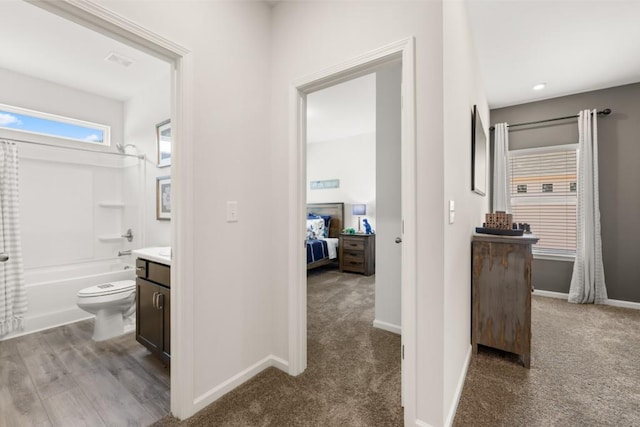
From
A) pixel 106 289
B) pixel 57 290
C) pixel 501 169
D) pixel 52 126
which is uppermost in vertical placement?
pixel 52 126

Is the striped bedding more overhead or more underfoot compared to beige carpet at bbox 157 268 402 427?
more overhead

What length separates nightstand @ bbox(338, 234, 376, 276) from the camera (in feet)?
15.8

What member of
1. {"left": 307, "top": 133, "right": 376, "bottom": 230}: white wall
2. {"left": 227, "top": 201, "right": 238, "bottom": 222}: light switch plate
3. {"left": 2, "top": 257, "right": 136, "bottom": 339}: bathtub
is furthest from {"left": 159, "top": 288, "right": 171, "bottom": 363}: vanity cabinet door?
{"left": 307, "top": 133, "right": 376, "bottom": 230}: white wall

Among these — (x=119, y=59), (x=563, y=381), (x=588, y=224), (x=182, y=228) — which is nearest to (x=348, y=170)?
(x=588, y=224)

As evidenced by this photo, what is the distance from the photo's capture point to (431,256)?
4.46 ft

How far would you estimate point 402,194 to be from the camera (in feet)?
4.69

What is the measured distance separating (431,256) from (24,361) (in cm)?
308

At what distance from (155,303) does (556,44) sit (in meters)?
4.05

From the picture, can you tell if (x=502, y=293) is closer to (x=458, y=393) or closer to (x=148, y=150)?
(x=458, y=393)

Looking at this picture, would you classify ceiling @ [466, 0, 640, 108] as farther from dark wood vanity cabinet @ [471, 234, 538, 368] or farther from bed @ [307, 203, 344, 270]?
bed @ [307, 203, 344, 270]

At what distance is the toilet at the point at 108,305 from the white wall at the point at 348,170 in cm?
408

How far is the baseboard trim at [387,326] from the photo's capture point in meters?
2.60

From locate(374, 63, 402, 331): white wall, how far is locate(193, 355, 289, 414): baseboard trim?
1124 millimetres

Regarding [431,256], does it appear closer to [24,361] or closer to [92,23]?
[92,23]
